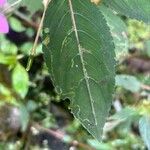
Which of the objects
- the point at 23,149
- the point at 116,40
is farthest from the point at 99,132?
the point at 23,149

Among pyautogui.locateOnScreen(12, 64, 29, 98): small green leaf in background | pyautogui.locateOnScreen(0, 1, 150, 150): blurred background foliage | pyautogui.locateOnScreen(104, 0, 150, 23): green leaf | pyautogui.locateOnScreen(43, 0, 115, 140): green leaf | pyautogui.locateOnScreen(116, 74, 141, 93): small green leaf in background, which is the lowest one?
pyautogui.locateOnScreen(0, 1, 150, 150): blurred background foliage

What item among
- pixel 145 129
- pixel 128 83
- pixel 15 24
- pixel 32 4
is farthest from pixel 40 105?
pixel 32 4

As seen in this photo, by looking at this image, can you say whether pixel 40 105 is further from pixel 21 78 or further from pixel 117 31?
pixel 117 31

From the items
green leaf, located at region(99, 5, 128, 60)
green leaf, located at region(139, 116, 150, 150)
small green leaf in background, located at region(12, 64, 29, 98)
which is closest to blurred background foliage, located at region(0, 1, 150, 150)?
small green leaf in background, located at region(12, 64, 29, 98)

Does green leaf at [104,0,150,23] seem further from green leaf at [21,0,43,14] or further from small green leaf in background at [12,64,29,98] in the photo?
small green leaf in background at [12,64,29,98]

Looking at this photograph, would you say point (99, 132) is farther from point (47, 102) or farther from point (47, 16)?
point (47, 102)

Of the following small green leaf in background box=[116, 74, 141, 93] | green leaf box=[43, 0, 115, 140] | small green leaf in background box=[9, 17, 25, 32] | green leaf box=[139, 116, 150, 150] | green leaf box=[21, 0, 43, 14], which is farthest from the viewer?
small green leaf in background box=[9, 17, 25, 32]

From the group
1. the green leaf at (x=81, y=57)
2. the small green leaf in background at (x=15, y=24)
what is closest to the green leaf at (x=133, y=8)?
the green leaf at (x=81, y=57)
